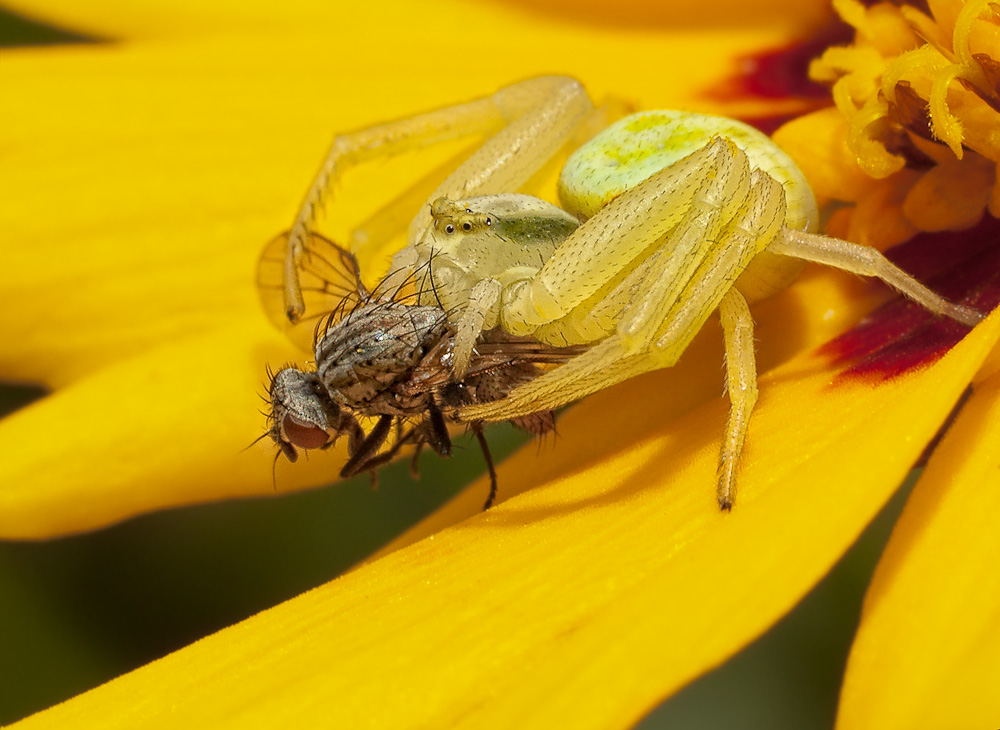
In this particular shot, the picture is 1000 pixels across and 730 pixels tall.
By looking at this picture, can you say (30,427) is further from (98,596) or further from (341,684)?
(341,684)

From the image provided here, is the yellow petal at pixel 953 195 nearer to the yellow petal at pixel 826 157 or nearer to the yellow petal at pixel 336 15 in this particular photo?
the yellow petal at pixel 826 157

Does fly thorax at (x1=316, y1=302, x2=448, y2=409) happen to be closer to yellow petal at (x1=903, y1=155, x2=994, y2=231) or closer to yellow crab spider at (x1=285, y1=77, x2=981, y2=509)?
yellow crab spider at (x1=285, y1=77, x2=981, y2=509)

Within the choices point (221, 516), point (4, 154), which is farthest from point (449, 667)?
point (4, 154)

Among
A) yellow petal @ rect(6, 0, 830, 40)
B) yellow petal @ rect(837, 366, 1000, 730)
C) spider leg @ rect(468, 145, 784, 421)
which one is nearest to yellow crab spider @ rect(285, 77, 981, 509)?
spider leg @ rect(468, 145, 784, 421)

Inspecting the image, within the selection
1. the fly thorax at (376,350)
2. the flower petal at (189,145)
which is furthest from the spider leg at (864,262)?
the flower petal at (189,145)

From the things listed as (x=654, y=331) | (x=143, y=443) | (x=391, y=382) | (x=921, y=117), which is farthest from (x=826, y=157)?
(x=143, y=443)

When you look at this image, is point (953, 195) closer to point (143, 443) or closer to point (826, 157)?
point (826, 157)
